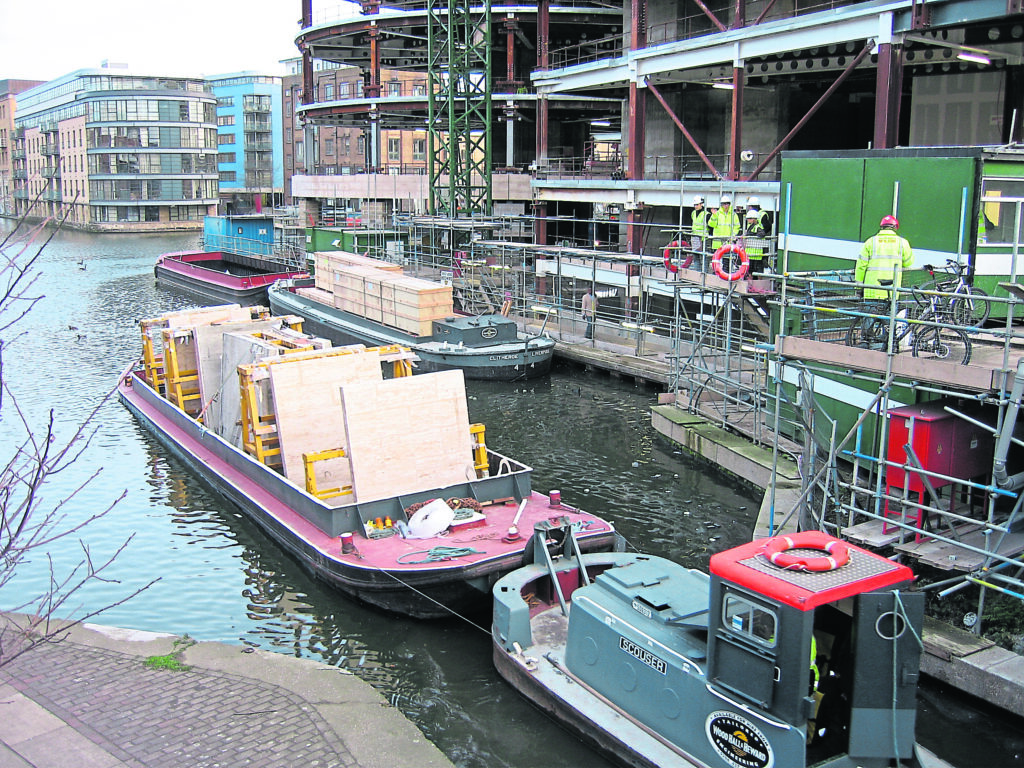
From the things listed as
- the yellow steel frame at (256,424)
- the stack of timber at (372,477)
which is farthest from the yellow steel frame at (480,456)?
the yellow steel frame at (256,424)

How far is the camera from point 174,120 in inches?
4377

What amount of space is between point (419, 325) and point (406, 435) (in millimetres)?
17025

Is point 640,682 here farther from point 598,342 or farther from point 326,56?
point 326,56

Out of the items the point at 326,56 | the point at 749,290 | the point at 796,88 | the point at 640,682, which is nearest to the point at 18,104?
the point at 326,56

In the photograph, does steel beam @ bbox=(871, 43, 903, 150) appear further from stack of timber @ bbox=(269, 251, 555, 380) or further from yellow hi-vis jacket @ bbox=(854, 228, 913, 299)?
yellow hi-vis jacket @ bbox=(854, 228, 913, 299)

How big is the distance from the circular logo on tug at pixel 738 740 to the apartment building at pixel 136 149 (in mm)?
109754

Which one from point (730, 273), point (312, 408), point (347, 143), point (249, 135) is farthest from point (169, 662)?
point (249, 135)

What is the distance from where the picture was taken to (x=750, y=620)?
8.69 m

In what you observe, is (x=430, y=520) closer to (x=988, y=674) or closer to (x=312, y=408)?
(x=312, y=408)

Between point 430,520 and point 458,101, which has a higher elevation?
point 458,101

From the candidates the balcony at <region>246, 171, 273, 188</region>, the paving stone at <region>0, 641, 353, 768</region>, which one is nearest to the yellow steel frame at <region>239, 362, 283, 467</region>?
the paving stone at <region>0, 641, 353, 768</region>

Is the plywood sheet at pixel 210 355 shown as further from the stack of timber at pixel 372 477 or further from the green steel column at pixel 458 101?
the green steel column at pixel 458 101

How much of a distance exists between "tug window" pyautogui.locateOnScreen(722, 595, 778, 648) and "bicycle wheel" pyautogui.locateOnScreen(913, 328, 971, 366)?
225 inches

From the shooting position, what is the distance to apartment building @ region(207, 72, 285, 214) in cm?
12375
